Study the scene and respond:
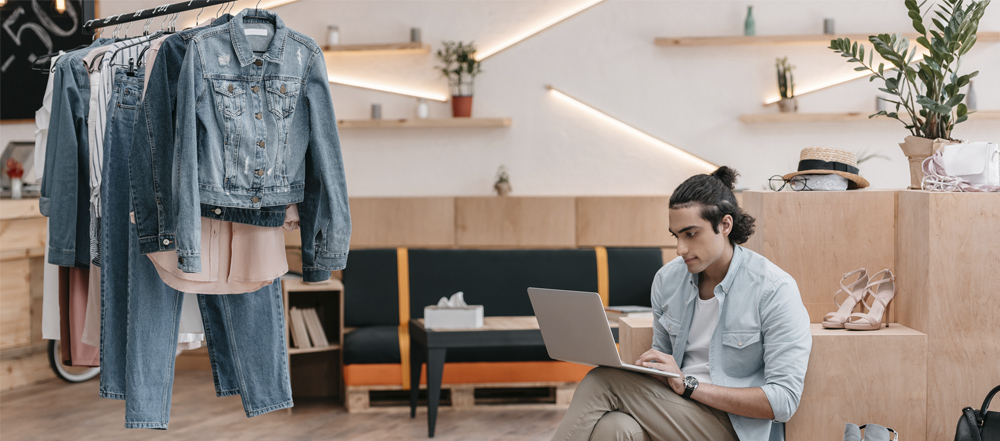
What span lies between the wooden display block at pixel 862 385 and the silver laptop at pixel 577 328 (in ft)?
1.49

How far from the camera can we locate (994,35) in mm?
4438

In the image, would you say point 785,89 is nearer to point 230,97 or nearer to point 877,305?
point 877,305

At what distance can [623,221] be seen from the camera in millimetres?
4633

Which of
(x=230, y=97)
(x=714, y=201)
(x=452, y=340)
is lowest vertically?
(x=452, y=340)

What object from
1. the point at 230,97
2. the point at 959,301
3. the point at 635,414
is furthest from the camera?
the point at 959,301

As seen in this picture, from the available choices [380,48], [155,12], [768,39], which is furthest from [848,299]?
[380,48]

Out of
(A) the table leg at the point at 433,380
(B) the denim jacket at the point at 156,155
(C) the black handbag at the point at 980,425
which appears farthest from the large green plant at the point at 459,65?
(C) the black handbag at the point at 980,425

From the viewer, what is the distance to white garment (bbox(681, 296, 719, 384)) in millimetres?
2154

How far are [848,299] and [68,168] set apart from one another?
2.38 metres

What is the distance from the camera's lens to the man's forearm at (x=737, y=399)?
6.45 ft

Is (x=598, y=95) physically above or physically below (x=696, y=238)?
above

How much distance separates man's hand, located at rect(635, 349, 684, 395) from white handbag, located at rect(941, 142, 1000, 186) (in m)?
1.03

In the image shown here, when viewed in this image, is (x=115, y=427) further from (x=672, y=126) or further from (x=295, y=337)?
(x=672, y=126)

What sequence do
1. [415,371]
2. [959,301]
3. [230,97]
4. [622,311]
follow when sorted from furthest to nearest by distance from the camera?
[622,311]
[415,371]
[959,301]
[230,97]
